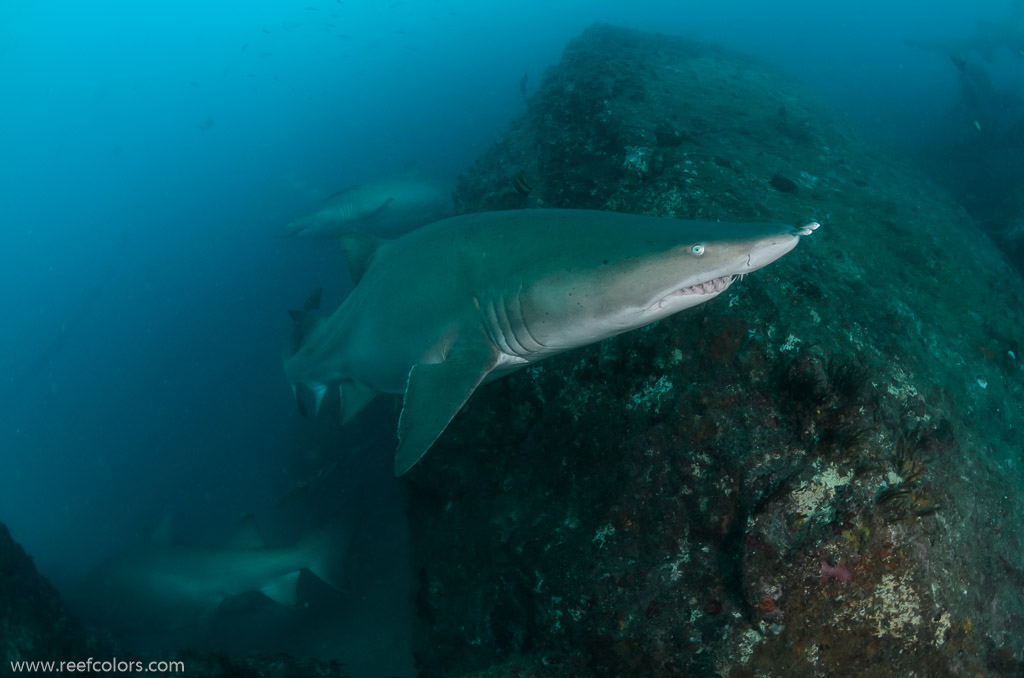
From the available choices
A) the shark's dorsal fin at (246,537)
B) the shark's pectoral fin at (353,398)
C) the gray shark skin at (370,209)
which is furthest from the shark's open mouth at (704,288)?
the gray shark skin at (370,209)

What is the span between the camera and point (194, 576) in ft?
25.3

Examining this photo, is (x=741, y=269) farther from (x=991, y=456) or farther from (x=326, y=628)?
(x=326, y=628)

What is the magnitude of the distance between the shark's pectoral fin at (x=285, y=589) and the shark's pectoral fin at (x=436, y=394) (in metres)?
5.42

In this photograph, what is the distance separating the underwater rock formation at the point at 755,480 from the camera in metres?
2.48

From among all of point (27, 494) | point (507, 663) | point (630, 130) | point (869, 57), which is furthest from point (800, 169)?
point (869, 57)

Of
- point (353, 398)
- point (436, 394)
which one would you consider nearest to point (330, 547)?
point (353, 398)

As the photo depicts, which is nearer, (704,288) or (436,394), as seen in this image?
(704,288)

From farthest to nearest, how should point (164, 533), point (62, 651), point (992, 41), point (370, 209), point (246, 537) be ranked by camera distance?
point (992, 41) → point (370, 209) → point (164, 533) → point (246, 537) → point (62, 651)

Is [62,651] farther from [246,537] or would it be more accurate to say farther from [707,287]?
[707,287]

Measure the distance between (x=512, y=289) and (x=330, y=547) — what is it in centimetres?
553

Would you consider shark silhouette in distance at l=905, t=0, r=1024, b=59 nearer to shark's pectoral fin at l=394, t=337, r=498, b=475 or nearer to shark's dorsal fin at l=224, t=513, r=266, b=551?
shark's pectoral fin at l=394, t=337, r=498, b=475

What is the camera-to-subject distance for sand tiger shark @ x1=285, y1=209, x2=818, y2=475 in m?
2.65

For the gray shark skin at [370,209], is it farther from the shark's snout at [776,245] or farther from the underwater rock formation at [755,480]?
the shark's snout at [776,245]

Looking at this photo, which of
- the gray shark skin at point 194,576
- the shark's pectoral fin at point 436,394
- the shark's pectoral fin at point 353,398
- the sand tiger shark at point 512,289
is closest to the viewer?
the sand tiger shark at point 512,289
